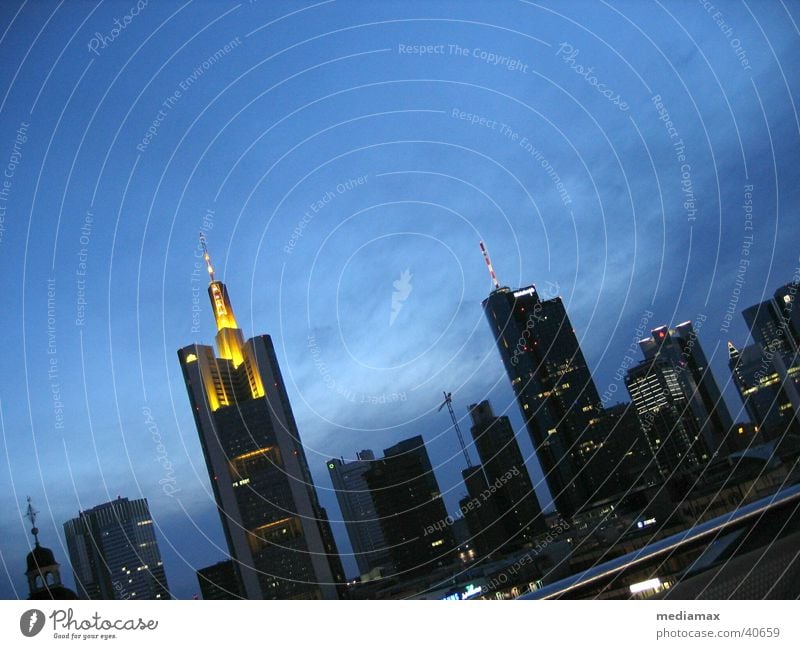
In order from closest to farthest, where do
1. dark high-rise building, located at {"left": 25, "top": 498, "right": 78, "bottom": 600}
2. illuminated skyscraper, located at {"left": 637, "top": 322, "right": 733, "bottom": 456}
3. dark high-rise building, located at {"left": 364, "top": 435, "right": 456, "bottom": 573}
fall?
dark high-rise building, located at {"left": 25, "top": 498, "right": 78, "bottom": 600}, dark high-rise building, located at {"left": 364, "top": 435, "right": 456, "bottom": 573}, illuminated skyscraper, located at {"left": 637, "top": 322, "right": 733, "bottom": 456}

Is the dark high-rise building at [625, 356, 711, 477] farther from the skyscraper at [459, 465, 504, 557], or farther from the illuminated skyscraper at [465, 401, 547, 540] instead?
the skyscraper at [459, 465, 504, 557]

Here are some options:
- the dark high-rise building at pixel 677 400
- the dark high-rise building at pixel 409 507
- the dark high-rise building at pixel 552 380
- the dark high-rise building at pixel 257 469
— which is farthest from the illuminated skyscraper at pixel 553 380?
the dark high-rise building at pixel 257 469

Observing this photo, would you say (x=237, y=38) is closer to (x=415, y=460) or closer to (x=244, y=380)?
(x=244, y=380)

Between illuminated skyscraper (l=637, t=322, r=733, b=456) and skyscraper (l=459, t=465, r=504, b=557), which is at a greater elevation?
illuminated skyscraper (l=637, t=322, r=733, b=456)

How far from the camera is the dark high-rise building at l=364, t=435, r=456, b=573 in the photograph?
138625 mm

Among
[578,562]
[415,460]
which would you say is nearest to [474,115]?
[578,562]

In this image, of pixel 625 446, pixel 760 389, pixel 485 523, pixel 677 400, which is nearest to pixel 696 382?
pixel 677 400

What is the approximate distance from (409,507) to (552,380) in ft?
151

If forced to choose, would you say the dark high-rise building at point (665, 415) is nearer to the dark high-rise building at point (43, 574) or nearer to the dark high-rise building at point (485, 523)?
the dark high-rise building at point (485, 523)

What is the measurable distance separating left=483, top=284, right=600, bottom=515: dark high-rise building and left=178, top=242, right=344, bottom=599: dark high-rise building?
6001cm

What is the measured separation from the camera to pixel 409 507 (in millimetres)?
147875

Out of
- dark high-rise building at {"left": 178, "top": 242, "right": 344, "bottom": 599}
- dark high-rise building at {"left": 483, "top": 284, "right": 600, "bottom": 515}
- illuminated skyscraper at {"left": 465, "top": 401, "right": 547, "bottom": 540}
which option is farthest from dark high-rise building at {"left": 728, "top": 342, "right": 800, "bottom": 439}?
dark high-rise building at {"left": 178, "top": 242, "right": 344, "bottom": 599}

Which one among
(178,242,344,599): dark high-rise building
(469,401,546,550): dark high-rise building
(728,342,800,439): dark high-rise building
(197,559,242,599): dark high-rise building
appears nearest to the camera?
(178,242,344,599): dark high-rise building

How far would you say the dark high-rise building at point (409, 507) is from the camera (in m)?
139
